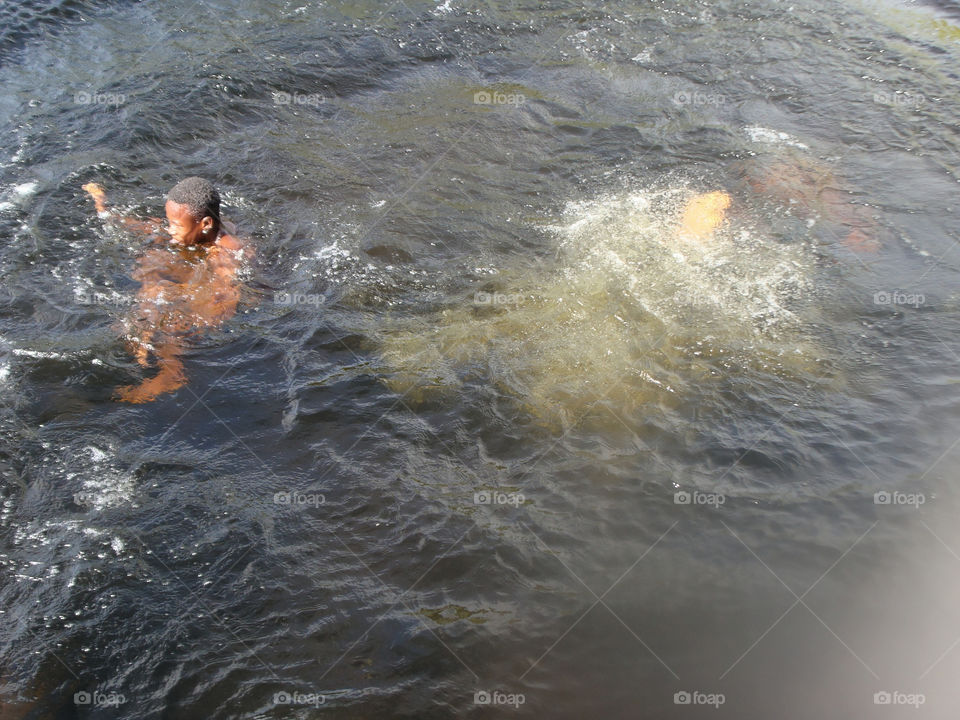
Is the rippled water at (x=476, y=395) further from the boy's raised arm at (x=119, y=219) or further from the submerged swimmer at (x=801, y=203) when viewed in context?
the boy's raised arm at (x=119, y=219)

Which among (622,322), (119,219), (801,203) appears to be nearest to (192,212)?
(119,219)

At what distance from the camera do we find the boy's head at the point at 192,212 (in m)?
6.29

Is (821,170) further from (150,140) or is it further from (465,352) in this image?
(150,140)

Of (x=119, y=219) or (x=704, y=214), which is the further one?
(x=704, y=214)

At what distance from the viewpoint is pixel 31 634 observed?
403 centimetres

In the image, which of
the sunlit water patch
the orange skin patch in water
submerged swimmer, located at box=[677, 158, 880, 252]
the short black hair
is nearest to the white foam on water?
submerged swimmer, located at box=[677, 158, 880, 252]

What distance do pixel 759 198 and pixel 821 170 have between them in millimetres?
1172

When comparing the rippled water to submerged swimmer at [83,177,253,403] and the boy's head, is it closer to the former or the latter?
submerged swimmer at [83,177,253,403]

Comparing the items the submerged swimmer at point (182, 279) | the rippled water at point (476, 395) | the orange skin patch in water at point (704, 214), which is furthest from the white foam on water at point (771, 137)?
the submerged swimmer at point (182, 279)

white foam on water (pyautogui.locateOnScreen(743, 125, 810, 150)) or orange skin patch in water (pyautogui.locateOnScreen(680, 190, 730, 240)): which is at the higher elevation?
white foam on water (pyautogui.locateOnScreen(743, 125, 810, 150))

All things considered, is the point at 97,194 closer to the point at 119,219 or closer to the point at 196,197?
the point at 119,219

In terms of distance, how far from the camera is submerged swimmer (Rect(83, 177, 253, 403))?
5922mm

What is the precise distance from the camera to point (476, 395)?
5738 millimetres

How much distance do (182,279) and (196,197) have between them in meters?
0.78
